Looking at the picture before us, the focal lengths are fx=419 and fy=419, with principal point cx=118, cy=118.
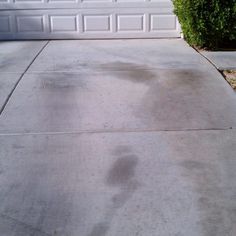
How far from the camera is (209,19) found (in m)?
7.89

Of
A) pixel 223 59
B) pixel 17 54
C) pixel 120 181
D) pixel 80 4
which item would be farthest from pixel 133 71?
pixel 120 181

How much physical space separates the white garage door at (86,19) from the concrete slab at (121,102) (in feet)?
9.77

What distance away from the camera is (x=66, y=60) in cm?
777

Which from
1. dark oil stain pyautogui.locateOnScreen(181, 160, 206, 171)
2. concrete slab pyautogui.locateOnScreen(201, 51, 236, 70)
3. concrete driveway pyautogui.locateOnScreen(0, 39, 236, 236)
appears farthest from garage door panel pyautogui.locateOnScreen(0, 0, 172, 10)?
dark oil stain pyautogui.locateOnScreen(181, 160, 206, 171)

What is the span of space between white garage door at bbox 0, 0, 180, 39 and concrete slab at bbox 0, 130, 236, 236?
18.0ft

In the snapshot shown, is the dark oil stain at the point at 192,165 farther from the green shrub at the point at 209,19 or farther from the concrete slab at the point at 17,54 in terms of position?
the green shrub at the point at 209,19

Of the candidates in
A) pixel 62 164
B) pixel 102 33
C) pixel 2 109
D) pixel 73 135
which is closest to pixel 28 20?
pixel 102 33

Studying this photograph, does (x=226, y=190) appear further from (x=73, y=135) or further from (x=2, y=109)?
(x=2, y=109)

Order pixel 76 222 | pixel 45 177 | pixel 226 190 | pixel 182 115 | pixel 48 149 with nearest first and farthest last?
1. pixel 76 222
2. pixel 226 190
3. pixel 45 177
4. pixel 48 149
5. pixel 182 115

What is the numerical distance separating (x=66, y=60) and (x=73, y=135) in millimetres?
3401

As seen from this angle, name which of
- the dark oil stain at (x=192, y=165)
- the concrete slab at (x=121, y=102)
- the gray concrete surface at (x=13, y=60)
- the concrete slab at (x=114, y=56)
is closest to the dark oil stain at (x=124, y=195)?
the dark oil stain at (x=192, y=165)

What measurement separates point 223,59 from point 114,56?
2.05m

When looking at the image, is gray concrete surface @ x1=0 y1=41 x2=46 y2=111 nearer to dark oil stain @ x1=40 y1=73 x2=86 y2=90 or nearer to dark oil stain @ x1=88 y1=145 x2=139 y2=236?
dark oil stain @ x1=40 y1=73 x2=86 y2=90

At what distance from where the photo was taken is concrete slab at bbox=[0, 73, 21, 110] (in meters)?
5.81
